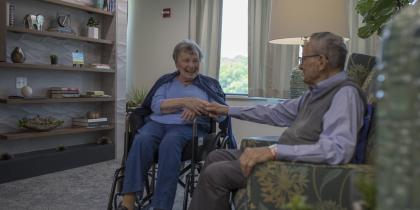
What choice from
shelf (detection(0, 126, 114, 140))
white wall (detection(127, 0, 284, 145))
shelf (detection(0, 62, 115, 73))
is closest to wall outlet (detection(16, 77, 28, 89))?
shelf (detection(0, 62, 115, 73))

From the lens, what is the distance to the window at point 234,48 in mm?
4555

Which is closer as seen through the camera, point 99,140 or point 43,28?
point 43,28

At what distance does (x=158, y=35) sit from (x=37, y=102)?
1.87m

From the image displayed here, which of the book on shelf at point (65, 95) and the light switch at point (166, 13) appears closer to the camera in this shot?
the book on shelf at point (65, 95)

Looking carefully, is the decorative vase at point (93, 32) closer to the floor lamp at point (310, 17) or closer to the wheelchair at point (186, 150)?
the wheelchair at point (186, 150)

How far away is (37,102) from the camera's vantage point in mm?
3609

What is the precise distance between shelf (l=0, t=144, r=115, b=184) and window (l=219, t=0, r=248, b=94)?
152cm

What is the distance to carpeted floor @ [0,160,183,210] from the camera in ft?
9.03

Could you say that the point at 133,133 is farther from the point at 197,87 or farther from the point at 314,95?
the point at 314,95

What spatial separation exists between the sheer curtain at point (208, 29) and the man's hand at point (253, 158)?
313cm

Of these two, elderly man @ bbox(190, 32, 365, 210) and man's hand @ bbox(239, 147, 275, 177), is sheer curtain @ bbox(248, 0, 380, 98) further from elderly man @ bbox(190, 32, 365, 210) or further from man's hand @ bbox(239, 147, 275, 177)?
man's hand @ bbox(239, 147, 275, 177)

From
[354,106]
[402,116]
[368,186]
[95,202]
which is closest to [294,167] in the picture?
[354,106]

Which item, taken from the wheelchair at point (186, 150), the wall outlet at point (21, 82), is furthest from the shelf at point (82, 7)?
the wheelchair at point (186, 150)

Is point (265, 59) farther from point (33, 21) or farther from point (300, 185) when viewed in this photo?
point (300, 185)
